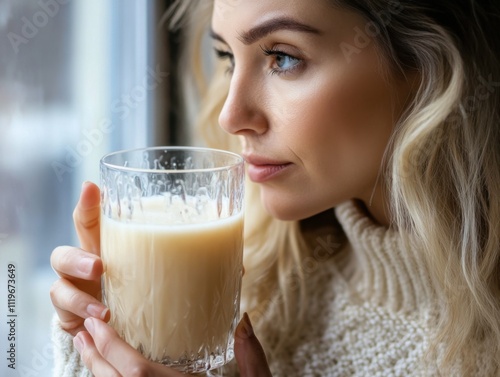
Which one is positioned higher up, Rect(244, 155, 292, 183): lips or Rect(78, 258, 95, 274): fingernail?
Rect(244, 155, 292, 183): lips

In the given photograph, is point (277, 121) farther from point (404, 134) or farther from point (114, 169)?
point (114, 169)

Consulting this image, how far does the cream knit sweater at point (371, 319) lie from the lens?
1209 mm

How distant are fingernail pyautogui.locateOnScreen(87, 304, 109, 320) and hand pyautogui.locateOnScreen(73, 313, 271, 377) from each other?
3cm

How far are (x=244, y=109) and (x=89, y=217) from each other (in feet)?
1.00

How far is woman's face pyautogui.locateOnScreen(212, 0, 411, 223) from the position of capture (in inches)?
42.1

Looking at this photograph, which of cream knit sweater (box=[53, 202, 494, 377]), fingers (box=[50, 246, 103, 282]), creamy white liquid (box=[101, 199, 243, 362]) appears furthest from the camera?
cream knit sweater (box=[53, 202, 494, 377])

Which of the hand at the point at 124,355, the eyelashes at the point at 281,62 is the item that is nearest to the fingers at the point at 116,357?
the hand at the point at 124,355

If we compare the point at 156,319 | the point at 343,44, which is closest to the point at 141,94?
the point at 343,44

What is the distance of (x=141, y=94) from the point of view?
4.95 ft

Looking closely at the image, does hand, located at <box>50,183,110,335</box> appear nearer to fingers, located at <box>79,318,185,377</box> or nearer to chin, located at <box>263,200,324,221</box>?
fingers, located at <box>79,318,185,377</box>

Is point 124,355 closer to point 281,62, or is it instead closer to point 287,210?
point 287,210

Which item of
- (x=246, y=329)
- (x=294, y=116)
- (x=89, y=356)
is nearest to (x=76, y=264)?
(x=89, y=356)

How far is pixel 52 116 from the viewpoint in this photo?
1.21 m

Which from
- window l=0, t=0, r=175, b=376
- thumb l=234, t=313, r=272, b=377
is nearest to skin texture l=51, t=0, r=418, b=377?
thumb l=234, t=313, r=272, b=377
